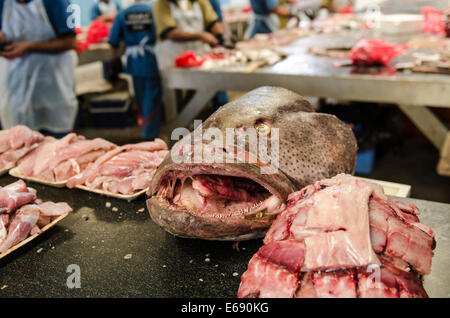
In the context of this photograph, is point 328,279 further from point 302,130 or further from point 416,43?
point 416,43

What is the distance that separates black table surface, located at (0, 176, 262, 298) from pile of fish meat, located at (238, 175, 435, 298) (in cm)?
28

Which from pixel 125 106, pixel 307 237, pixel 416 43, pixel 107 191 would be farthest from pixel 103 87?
pixel 307 237

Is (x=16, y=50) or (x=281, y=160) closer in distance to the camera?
(x=281, y=160)

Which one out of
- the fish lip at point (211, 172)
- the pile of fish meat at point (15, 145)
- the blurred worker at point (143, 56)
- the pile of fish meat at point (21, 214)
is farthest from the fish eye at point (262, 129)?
the blurred worker at point (143, 56)

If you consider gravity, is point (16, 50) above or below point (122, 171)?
above

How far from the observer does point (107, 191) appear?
90.7 inches

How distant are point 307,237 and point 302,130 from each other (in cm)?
66

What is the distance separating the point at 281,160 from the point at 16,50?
3.90m

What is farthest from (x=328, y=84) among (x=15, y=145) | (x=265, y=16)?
(x=265, y=16)

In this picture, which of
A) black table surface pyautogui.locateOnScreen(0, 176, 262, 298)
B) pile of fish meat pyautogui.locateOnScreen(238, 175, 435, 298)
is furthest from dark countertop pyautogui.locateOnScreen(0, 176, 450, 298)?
pile of fish meat pyautogui.locateOnScreen(238, 175, 435, 298)

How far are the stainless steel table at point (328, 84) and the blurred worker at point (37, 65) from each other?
49.4 inches

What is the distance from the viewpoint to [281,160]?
1.73 meters

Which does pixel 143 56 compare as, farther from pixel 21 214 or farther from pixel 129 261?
pixel 129 261

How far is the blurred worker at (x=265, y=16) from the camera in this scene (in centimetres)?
844
